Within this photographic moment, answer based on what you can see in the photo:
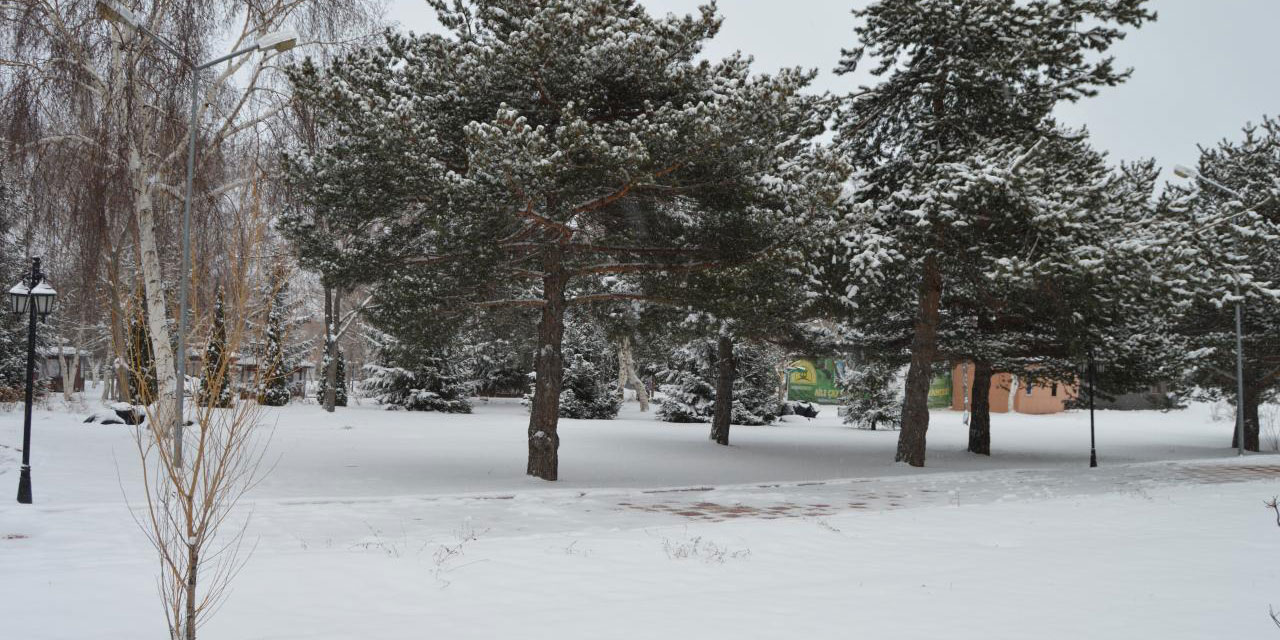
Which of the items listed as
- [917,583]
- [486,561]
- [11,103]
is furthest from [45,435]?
[917,583]

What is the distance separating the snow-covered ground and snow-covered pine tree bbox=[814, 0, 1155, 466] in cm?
392

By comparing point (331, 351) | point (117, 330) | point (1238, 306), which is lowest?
point (117, 330)

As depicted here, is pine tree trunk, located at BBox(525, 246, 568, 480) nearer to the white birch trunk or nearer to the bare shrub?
the bare shrub

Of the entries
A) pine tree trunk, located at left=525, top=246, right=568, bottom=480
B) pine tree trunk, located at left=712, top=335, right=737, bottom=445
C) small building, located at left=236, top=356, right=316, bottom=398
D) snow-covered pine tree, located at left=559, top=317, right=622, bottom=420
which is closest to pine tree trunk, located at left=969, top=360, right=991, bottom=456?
pine tree trunk, located at left=712, top=335, right=737, bottom=445

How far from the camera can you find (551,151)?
1166 centimetres

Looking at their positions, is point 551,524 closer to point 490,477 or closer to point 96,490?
point 490,477

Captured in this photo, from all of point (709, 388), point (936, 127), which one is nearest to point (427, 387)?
point (709, 388)

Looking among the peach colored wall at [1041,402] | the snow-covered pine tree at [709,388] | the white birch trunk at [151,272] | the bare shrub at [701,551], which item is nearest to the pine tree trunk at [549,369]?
the bare shrub at [701,551]

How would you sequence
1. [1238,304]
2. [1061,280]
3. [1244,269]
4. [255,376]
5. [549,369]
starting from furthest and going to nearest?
[1238,304]
[1244,269]
[1061,280]
[549,369]
[255,376]

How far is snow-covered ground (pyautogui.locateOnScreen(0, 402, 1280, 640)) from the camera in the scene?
19.0 feet

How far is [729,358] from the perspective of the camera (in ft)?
76.7

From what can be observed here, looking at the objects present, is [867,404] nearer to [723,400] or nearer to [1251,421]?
[1251,421]

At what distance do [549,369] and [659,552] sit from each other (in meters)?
6.69

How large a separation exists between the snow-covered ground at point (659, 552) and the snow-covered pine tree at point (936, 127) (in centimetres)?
392
